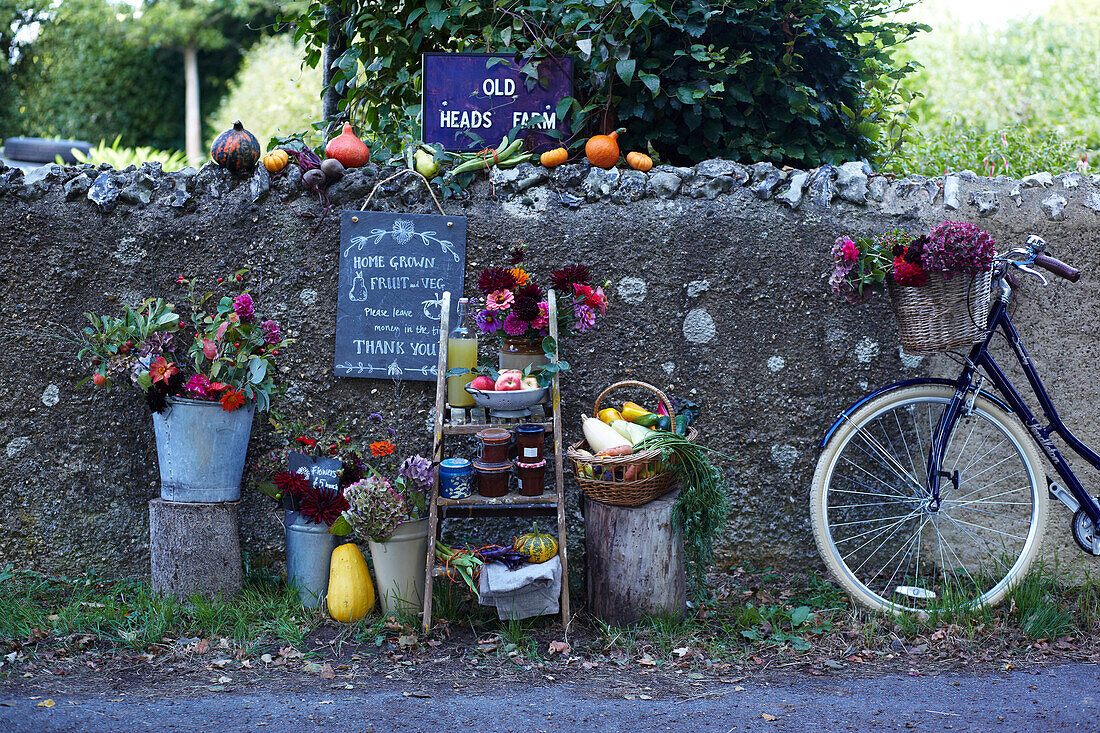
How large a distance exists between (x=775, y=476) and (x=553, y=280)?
4.48 feet

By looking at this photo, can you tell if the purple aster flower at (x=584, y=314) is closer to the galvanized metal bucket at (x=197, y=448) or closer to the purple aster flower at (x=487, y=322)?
the purple aster flower at (x=487, y=322)

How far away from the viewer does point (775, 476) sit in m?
3.78

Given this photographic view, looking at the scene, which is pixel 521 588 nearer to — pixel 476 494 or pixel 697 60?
pixel 476 494

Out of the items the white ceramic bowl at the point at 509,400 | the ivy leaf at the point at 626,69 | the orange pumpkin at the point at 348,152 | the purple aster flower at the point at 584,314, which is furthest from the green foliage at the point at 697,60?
the white ceramic bowl at the point at 509,400

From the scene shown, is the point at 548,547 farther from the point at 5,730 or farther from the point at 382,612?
the point at 5,730

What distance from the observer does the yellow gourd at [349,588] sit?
11.0 feet

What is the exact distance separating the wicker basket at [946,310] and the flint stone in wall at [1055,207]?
0.86m

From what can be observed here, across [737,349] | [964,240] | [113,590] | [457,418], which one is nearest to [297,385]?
[457,418]

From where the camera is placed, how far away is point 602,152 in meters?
3.81

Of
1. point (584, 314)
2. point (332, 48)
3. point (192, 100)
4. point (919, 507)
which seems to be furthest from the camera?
point (192, 100)

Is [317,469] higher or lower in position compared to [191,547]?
higher

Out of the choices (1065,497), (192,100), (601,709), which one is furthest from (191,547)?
(192,100)

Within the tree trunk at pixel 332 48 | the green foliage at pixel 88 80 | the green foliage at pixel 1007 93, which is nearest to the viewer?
the tree trunk at pixel 332 48

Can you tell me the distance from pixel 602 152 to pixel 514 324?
1.04 metres
